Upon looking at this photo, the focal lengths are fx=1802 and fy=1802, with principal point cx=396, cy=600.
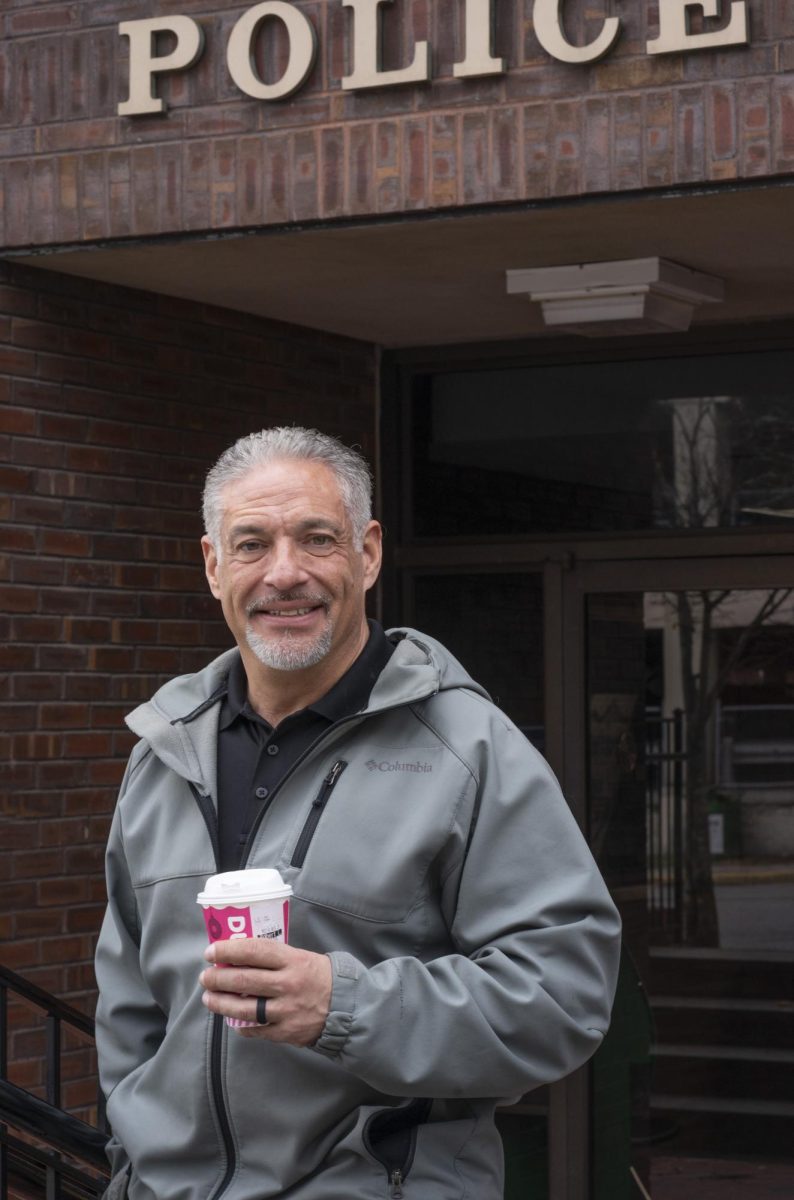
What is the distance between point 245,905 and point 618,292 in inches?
133

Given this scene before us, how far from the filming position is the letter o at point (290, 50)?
190 inches

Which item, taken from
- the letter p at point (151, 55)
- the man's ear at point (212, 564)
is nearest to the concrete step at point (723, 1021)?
the letter p at point (151, 55)

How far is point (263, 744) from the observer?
2.65 metres

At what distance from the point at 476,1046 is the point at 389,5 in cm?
325

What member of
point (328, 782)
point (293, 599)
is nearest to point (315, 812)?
point (328, 782)

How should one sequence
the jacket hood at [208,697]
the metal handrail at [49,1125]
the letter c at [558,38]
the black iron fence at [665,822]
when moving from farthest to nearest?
1. the black iron fence at [665,822]
2. the letter c at [558,38]
3. the metal handrail at [49,1125]
4. the jacket hood at [208,697]

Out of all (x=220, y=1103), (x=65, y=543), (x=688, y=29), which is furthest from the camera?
(x=65, y=543)

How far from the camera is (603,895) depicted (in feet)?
8.13

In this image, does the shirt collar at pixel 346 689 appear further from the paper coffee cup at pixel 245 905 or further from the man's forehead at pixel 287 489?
the paper coffee cup at pixel 245 905

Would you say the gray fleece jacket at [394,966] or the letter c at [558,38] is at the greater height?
the letter c at [558,38]

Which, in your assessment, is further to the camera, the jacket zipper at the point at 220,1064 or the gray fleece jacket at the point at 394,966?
the jacket zipper at the point at 220,1064

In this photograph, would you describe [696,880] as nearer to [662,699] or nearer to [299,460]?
[662,699]

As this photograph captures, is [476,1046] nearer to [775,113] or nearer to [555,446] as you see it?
[775,113]

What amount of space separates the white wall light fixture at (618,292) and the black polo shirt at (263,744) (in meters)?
2.71
